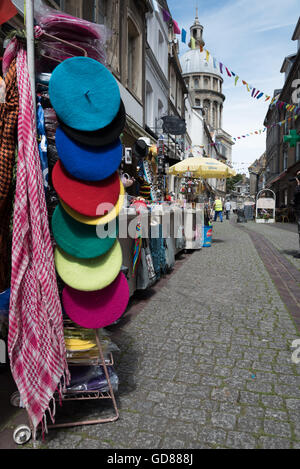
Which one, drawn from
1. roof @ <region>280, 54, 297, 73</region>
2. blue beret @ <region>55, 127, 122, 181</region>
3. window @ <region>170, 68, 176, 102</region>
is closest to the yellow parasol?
blue beret @ <region>55, 127, 122, 181</region>

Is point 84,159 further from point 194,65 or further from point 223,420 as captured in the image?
point 194,65

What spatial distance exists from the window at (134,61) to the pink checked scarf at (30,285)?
10783 millimetres

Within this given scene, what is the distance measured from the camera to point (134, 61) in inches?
479

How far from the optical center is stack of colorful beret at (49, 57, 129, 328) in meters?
2.05

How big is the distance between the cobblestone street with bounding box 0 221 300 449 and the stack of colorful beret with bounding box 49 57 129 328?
729 millimetres

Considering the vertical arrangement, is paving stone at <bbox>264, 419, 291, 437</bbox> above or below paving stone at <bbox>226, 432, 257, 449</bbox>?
above

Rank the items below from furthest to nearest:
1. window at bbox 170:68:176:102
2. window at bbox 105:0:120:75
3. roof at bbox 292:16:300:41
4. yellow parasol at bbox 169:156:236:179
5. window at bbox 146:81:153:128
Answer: roof at bbox 292:16:300:41
window at bbox 170:68:176:102
window at bbox 146:81:153:128
yellow parasol at bbox 169:156:236:179
window at bbox 105:0:120:75

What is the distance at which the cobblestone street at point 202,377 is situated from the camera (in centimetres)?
217

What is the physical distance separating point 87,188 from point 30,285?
658 millimetres

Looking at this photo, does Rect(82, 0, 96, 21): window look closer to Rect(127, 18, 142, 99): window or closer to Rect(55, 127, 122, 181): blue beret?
Rect(127, 18, 142, 99): window

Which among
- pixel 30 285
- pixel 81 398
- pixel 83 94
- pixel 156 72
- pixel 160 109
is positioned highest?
pixel 156 72

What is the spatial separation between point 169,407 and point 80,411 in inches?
24.3

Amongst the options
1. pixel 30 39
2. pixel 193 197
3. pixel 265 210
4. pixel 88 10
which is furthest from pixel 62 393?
pixel 265 210

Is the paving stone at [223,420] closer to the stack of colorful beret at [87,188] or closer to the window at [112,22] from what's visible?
the stack of colorful beret at [87,188]
